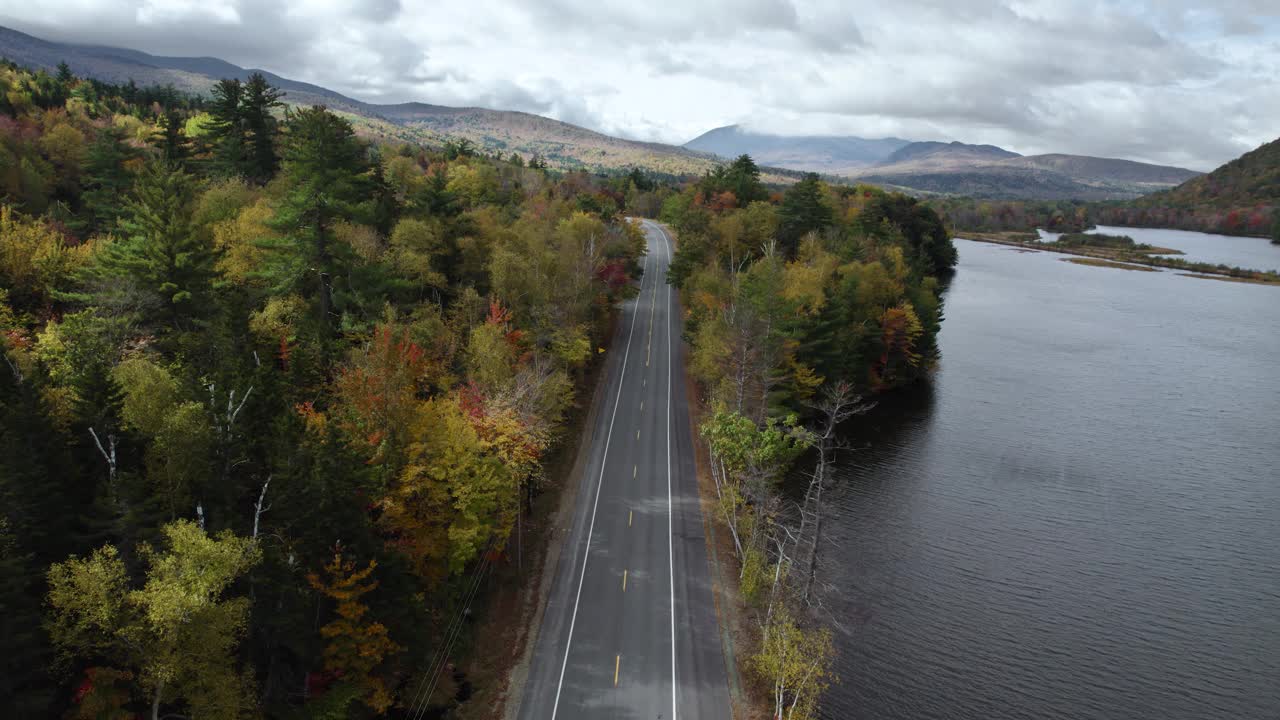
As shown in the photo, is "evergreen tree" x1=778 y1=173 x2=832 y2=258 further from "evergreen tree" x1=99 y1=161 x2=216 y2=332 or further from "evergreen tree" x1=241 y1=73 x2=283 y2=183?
"evergreen tree" x1=99 y1=161 x2=216 y2=332

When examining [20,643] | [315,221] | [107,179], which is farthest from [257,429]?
[107,179]

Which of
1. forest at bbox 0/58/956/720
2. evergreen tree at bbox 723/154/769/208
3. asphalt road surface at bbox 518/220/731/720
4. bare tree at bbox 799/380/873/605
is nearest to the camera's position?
forest at bbox 0/58/956/720

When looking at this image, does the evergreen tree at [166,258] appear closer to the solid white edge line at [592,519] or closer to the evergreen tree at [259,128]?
the evergreen tree at [259,128]

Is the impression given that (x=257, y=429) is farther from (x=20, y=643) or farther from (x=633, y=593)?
(x=633, y=593)

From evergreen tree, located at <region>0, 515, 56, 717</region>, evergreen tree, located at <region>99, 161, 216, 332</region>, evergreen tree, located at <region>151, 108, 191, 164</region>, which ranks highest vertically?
evergreen tree, located at <region>151, 108, 191, 164</region>

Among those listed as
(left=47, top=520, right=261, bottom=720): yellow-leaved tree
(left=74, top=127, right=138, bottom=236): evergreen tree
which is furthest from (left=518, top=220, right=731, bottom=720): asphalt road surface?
(left=74, top=127, right=138, bottom=236): evergreen tree
